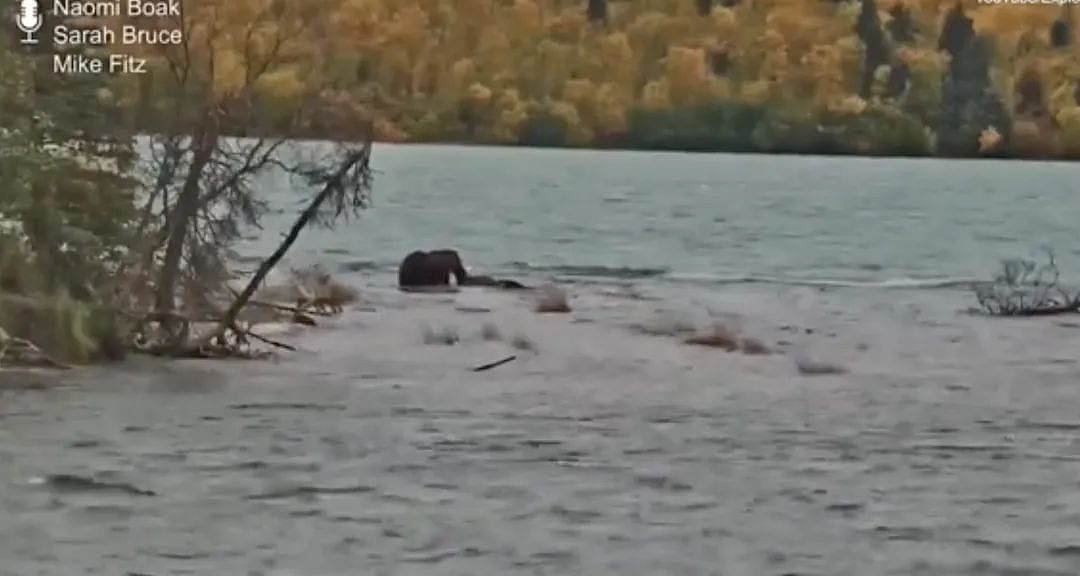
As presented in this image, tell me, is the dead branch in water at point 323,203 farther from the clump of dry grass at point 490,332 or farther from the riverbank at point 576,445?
the clump of dry grass at point 490,332

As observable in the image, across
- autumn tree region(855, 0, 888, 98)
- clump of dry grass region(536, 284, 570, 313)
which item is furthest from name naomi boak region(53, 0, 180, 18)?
autumn tree region(855, 0, 888, 98)

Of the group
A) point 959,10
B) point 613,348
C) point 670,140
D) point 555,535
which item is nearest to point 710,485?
point 555,535

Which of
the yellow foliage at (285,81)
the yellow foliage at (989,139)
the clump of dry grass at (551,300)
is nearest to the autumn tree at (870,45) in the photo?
the yellow foliage at (989,139)

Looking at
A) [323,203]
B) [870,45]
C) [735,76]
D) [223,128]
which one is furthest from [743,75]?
[223,128]

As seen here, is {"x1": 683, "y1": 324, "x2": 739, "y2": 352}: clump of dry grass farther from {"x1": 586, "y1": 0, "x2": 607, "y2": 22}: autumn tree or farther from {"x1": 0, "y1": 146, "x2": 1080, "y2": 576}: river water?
{"x1": 586, "y1": 0, "x2": 607, "y2": 22}: autumn tree

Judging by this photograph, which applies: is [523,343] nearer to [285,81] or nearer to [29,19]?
[285,81]
